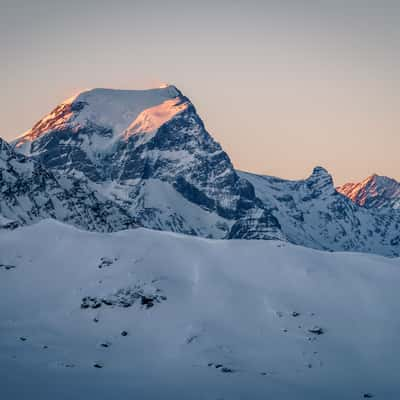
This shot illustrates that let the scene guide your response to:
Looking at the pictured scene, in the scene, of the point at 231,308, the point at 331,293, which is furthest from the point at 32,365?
the point at 331,293

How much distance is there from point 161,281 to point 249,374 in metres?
17.4

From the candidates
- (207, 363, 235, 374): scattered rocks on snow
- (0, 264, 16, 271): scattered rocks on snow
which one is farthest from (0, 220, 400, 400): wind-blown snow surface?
(0, 264, 16, 271): scattered rocks on snow

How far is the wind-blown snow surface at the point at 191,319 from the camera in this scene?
55.5m

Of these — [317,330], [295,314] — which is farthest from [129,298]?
[317,330]

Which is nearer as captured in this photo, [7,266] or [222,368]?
[222,368]

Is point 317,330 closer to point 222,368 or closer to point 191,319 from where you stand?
point 191,319

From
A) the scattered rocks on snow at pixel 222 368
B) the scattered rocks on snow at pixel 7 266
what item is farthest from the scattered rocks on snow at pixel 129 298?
the scattered rocks on snow at pixel 7 266

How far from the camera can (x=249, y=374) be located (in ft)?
193

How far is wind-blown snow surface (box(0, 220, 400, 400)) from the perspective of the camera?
5553 cm

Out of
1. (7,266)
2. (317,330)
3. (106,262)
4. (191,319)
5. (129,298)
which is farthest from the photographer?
(7,266)

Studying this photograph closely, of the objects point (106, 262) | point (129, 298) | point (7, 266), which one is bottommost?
point (7, 266)

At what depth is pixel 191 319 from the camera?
225 feet

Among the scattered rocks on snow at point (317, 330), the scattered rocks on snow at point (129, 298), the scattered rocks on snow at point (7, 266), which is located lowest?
the scattered rocks on snow at point (7, 266)

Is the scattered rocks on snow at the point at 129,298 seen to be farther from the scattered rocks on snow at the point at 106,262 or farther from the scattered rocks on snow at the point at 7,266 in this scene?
the scattered rocks on snow at the point at 7,266
